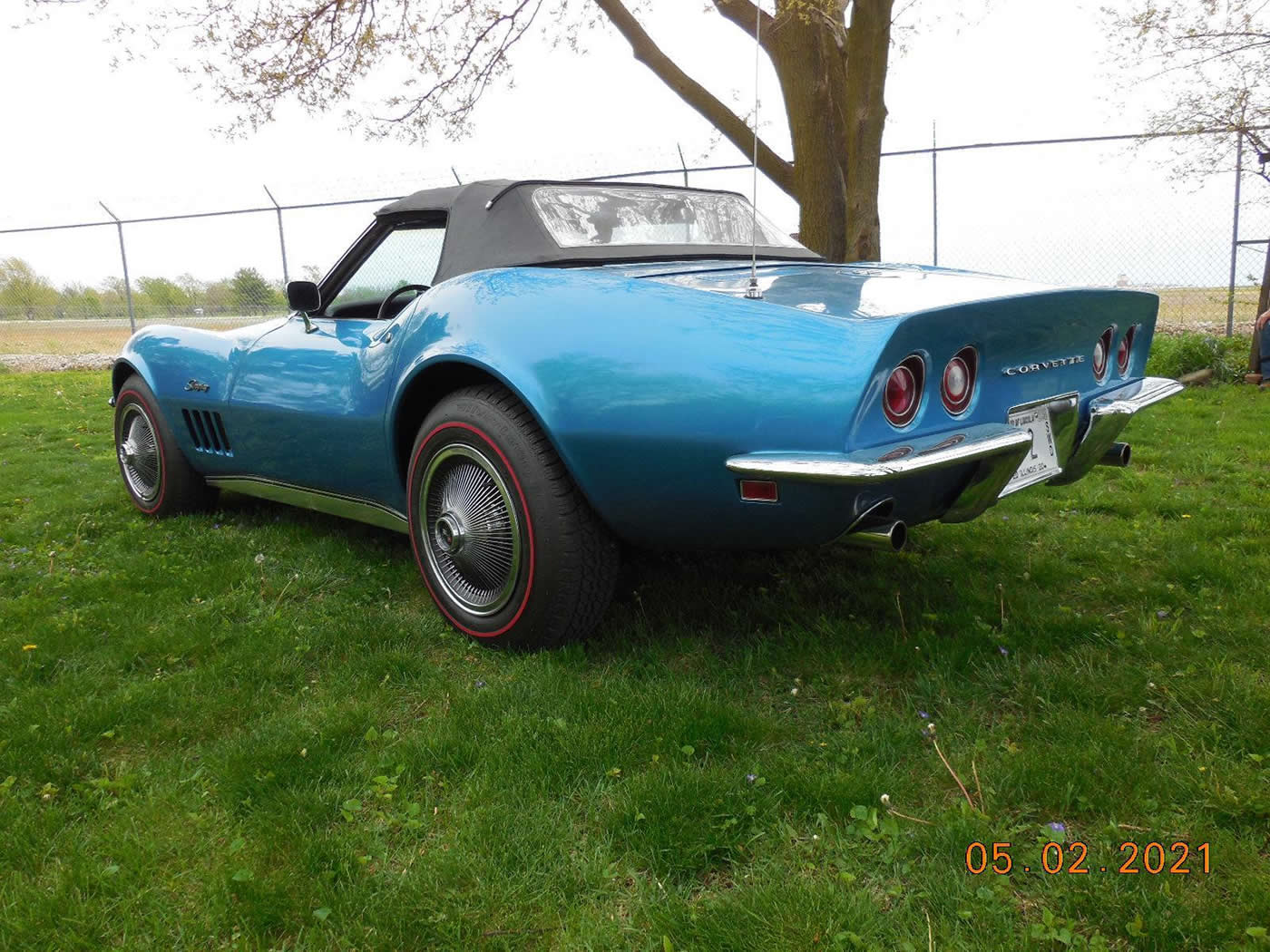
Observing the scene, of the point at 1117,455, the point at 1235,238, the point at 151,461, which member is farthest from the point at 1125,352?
the point at 1235,238

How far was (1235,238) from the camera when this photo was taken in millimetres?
8688

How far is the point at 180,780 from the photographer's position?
210 centimetres

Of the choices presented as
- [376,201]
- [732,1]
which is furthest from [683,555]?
[376,201]

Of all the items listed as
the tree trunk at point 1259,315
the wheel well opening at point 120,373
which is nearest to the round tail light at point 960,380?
the wheel well opening at point 120,373

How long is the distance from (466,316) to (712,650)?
1174 mm

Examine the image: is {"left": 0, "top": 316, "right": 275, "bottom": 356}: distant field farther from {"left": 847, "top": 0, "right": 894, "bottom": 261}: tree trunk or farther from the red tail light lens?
the red tail light lens

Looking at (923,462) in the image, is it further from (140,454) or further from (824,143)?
(824,143)

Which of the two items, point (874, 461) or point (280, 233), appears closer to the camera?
point (874, 461)

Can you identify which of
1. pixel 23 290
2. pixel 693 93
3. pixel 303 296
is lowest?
pixel 303 296

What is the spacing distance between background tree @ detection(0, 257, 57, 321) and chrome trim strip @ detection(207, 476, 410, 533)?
13.1 meters

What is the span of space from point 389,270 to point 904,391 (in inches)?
84.9

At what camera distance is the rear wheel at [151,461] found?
13.7 ft
